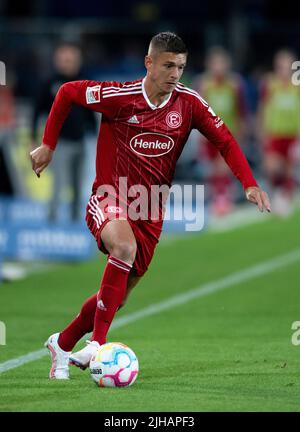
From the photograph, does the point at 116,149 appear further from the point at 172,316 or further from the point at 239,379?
the point at 172,316

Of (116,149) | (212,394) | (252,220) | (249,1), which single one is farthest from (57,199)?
(249,1)

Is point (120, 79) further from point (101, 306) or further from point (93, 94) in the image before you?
point (101, 306)

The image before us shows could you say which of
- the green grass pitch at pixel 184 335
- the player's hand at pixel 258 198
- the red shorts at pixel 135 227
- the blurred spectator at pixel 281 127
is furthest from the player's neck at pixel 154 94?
the blurred spectator at pixel 281 127

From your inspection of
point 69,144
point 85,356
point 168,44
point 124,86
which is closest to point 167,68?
point 168,44

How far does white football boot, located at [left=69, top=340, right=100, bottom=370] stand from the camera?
8.17 metres

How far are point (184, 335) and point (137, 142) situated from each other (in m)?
2.29

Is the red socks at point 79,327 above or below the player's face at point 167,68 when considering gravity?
below

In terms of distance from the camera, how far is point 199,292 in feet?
42.2

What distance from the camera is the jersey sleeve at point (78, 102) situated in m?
8.56

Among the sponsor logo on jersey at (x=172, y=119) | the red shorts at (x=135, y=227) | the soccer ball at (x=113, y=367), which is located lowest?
the soccer ball at (x=113, y=367)

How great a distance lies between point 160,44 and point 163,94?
1.14ft

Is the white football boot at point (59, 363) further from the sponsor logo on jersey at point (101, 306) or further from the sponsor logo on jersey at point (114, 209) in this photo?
the sponsor logo on jersey at point (114, 209)

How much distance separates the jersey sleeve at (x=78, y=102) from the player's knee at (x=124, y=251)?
0.89 meters

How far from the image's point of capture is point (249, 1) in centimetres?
3136
